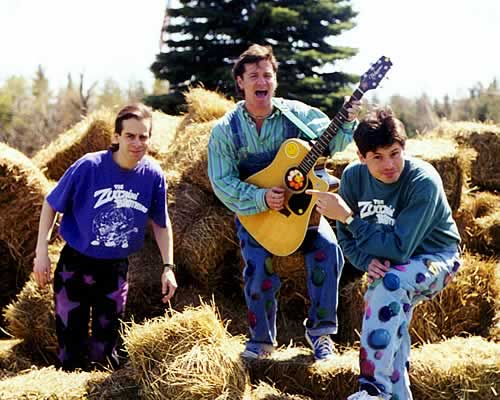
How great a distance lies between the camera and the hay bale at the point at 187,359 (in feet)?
11.9

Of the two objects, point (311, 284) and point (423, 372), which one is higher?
point (311, 284)

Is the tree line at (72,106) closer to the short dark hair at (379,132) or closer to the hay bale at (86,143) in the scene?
the hay bale at (86,143)

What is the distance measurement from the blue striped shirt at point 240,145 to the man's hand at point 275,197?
7 cm

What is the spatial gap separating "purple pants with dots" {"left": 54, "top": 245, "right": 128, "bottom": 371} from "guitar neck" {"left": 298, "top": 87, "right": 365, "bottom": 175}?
1.32 meters

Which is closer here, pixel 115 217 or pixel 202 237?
pixel 115 217

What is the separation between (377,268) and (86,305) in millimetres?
1931

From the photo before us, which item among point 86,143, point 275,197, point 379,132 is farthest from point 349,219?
point 86,143

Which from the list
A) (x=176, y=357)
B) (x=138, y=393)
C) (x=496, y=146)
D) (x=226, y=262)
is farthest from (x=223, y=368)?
(x=496, y=146)

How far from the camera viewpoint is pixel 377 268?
3.46m

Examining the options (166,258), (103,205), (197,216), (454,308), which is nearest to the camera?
(103,205)

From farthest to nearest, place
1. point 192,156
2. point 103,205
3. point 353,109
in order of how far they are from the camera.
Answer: point 192,156 < point 103,205 < point 353,109

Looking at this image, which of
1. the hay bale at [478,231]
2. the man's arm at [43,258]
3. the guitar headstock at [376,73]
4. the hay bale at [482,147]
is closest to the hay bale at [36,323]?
the man's arm at [43,258]

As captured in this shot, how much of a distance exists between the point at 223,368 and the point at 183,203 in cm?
219

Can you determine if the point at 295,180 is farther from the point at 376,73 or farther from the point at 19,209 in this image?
the point at 19,209
